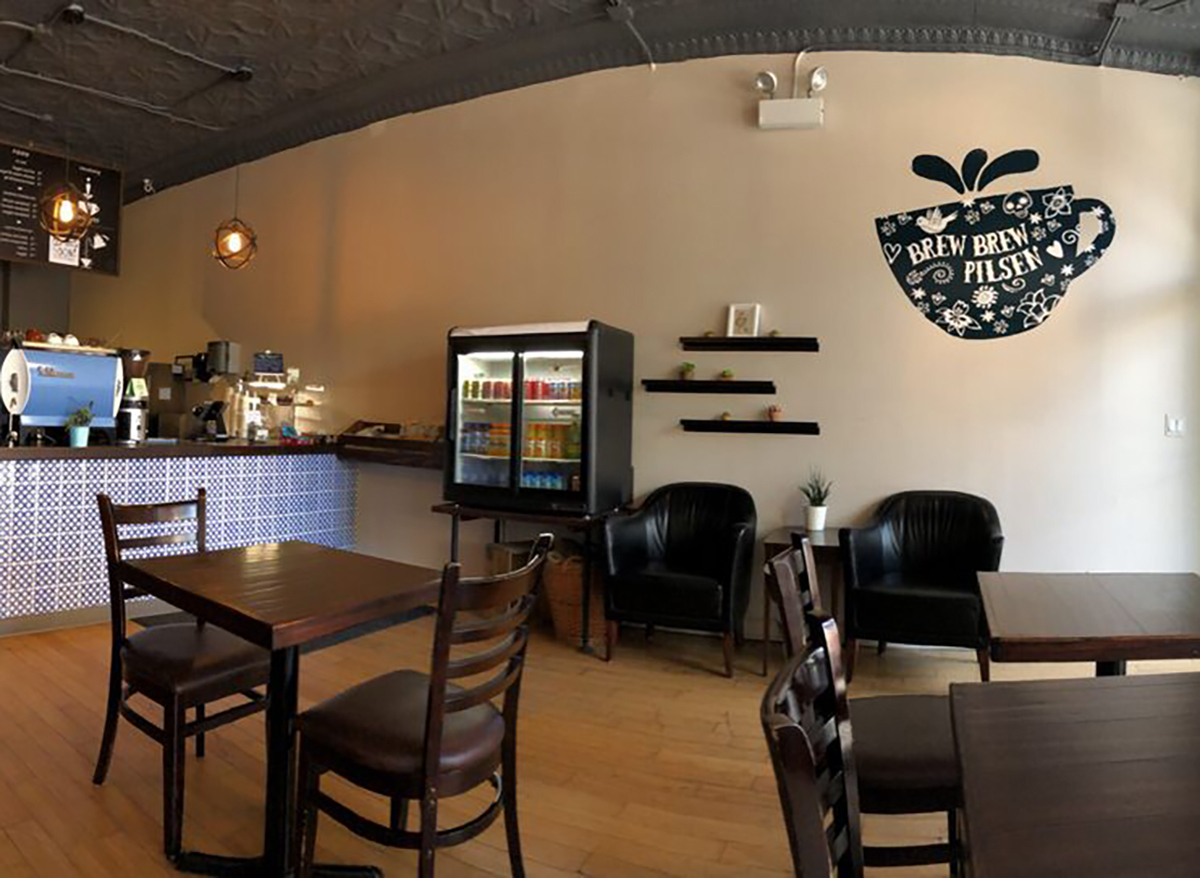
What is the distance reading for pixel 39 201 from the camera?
20.4 feet

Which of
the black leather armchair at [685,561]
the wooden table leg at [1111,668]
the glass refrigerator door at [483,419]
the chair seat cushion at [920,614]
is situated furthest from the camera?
the glass refrigerator door at [483,419]

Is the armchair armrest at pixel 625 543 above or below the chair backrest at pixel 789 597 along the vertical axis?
below

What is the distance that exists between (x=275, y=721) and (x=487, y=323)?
12.5 feet

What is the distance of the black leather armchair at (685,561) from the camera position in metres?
3.98

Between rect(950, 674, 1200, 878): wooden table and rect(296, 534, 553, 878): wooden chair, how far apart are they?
103cm

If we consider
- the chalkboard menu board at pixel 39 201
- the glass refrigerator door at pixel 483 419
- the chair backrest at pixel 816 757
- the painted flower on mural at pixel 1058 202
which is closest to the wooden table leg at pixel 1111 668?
the chair backrest at pixel 816 757

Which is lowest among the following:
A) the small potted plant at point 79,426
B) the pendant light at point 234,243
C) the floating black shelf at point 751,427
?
the small potted plant at point 79,426

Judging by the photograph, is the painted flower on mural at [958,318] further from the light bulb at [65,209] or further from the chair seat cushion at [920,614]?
the light bulb at [65,209]

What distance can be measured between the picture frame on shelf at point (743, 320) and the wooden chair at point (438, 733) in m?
2.96

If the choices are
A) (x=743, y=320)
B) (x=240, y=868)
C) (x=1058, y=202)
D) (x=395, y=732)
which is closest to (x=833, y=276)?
(x=743, y=320)

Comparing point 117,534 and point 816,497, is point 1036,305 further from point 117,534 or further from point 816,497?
point 117,534

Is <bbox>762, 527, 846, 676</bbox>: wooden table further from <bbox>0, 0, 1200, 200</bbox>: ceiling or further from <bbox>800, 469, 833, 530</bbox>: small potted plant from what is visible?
<bbox>0, 0, 1200, 200</bbox>: ceiling

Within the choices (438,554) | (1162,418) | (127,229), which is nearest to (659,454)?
(438,554)

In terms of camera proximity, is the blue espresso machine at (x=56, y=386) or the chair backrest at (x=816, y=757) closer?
the chair backrest at (x=816, y=757)
